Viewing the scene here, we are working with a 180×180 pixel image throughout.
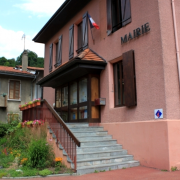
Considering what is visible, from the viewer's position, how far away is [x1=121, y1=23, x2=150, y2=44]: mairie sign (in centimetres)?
A: 757

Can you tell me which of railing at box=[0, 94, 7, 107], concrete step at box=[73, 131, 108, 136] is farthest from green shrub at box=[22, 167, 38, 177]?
railing at box=[0, 94, 7, 107]

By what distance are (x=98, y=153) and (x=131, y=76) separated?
2868 millimetres

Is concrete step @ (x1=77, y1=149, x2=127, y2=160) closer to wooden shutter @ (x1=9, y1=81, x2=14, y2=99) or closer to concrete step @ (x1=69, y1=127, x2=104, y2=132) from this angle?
concrete step @ (x1=69, y1=127, x2=104, y2=132)

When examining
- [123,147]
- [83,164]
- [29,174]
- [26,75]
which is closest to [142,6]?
[123,147]

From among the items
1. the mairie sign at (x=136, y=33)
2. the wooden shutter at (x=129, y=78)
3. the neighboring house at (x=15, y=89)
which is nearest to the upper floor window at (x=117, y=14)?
the mairie sign at (x=136, y=33)

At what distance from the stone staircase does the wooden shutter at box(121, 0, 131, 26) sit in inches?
170

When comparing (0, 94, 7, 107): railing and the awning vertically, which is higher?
the awning

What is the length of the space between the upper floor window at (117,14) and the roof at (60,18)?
A: 1999 millimetres

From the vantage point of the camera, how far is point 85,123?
939 centimetres

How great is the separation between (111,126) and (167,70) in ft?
10.1

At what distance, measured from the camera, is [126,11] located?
868cm

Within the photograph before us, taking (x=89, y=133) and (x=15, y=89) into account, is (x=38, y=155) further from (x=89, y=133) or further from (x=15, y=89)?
(x=15, y=89)

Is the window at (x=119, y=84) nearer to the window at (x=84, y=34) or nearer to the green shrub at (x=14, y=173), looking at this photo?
the window at (x=84, y=34)

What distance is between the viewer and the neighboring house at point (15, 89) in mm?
18844
